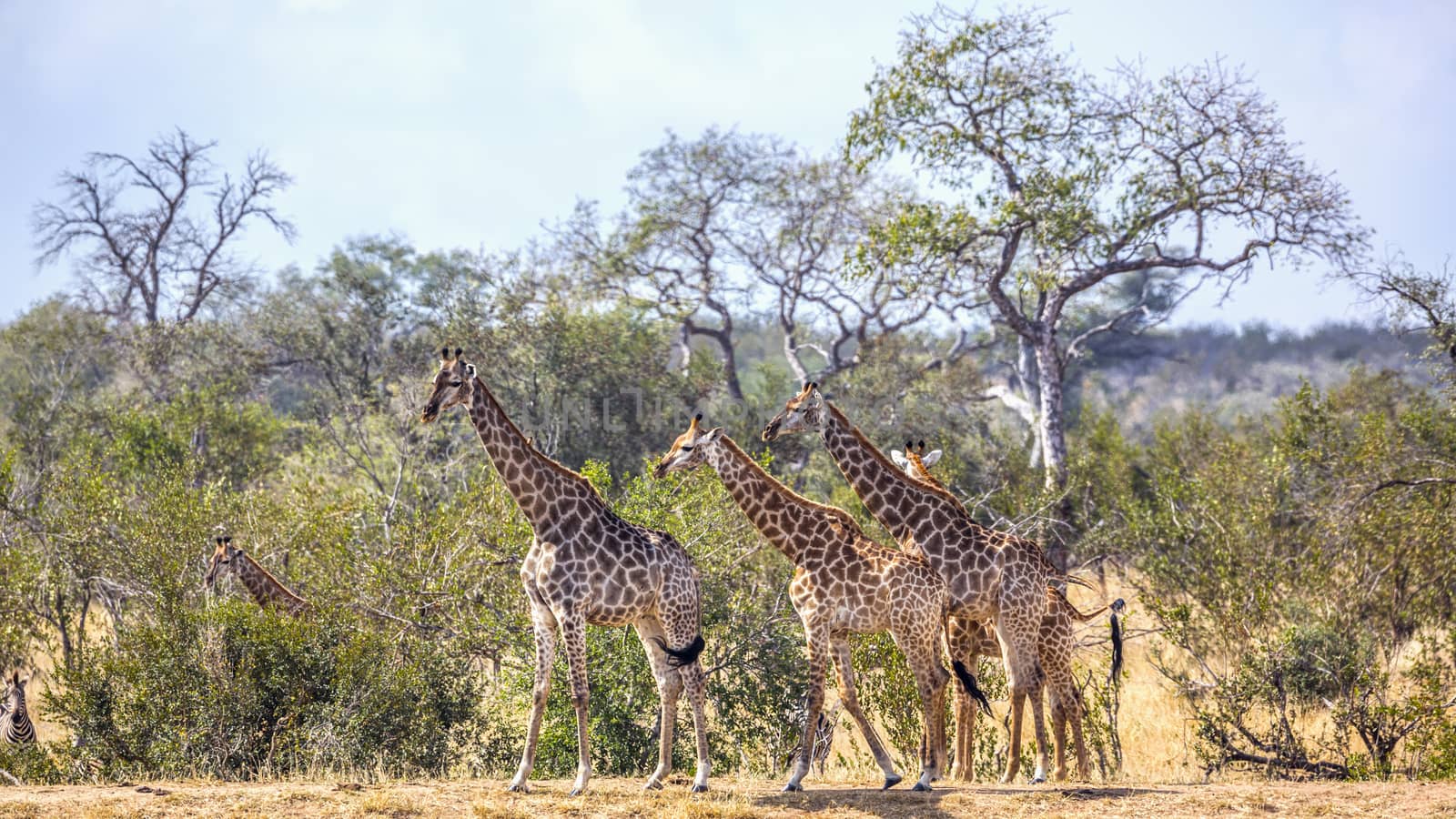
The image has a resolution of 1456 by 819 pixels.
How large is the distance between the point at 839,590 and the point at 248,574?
20.5 ft

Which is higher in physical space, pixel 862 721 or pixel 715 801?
pixel 862 721

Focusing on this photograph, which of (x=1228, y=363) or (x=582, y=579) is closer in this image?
(x=582, y=579)

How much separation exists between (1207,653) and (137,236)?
90.4ft

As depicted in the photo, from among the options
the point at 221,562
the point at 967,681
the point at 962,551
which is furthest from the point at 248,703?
the point at 962,551

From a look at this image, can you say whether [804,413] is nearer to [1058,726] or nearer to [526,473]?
[526,473]

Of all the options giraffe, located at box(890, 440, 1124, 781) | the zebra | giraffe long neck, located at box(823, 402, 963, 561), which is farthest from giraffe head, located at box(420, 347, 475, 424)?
the zebra

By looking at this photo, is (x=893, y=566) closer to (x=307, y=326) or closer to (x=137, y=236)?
(x=307, y=326)

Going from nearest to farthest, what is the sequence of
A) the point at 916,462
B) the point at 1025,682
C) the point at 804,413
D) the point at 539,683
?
the point at 539,683, the point at 1025,682, the point at 804,413, the point at 916,462


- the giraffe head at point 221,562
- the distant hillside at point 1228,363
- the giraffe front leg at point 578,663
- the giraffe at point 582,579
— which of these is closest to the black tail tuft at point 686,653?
the giraffe at point 582,579

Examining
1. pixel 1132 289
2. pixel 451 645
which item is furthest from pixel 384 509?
pixel 1132 289

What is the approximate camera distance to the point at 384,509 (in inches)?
586

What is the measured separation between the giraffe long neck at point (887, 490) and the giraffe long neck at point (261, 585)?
18.0ft

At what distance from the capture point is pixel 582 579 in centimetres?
872

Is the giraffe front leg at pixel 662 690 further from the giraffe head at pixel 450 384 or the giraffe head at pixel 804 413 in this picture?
the giraffe head at pixel 450 384
